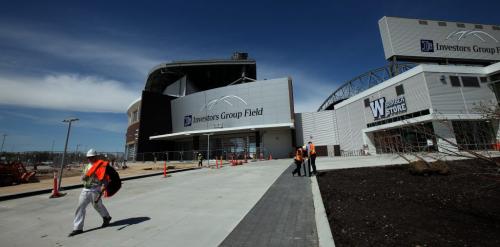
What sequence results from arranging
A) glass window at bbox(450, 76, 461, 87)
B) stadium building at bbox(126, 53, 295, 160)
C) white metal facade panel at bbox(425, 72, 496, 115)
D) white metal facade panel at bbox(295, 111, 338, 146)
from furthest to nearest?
white metal facade panel at bbox(295, 111, 338, 146) → stadium building at bbox(126, 53, 295, 160) → glass window at bbox(450, 76, 461, 87) → white metal facade panel at bbox(425, 72, 496, 115)

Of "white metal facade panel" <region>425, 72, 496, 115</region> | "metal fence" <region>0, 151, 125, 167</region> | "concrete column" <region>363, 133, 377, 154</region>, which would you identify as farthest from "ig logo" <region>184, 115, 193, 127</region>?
"white metal facade panel" <region>425, 72, 496, 115</region>

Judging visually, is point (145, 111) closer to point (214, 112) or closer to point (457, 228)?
point (214, 112)

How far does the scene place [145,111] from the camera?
4869 centimetres

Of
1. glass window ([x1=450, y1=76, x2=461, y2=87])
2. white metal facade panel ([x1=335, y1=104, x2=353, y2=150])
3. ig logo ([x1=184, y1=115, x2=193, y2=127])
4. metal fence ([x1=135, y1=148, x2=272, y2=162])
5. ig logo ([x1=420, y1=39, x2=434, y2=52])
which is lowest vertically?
metal fence ([x1=135, y1=148, x2=272, y2=162])

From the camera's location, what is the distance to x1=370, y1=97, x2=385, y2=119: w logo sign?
3078 centimetres

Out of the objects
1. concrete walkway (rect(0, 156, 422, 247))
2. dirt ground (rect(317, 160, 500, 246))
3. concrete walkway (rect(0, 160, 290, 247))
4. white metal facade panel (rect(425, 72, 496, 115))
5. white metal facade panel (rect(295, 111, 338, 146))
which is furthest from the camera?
white metal facade panel (rect(295, 111, 338, 146))

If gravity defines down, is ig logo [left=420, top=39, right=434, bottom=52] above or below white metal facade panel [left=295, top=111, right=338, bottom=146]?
above

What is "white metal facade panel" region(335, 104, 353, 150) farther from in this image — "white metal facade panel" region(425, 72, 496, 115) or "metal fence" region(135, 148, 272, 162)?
"white metal facade panel" region(425, 72, 496, 115)

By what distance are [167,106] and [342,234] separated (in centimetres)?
5219

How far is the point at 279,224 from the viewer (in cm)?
490

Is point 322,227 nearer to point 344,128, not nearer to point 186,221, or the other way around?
point 186,221

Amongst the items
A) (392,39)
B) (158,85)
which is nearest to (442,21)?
(392,39)

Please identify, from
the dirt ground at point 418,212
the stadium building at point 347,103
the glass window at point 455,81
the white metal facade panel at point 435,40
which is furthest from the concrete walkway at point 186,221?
the white metal facade panel at point 435,40

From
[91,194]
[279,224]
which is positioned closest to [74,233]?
[91,194]
